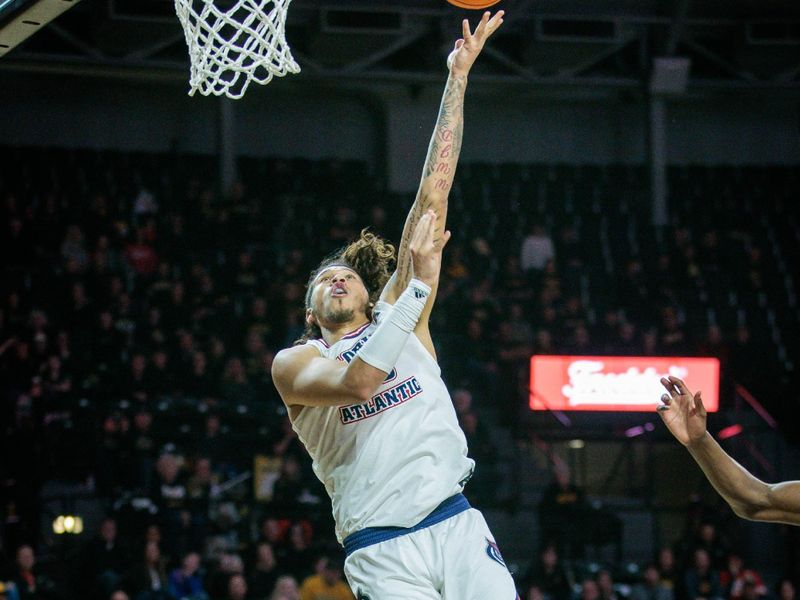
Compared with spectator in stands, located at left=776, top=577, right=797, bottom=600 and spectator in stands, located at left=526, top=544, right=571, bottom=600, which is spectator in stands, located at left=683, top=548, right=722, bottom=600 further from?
spectator in stands, located at left=526, top=544, right=571, bottom=600

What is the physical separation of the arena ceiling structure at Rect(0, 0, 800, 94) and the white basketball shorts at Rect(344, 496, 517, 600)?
1204 cm

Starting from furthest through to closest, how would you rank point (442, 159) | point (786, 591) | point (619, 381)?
point (619, 381)
point (786, 591)
point (442, 159)

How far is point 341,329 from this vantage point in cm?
491

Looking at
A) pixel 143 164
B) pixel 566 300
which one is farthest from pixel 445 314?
pixel 143 164

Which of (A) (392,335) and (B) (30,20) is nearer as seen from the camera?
(A) (392,335)

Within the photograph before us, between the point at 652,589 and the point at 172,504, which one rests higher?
the point at 172,504

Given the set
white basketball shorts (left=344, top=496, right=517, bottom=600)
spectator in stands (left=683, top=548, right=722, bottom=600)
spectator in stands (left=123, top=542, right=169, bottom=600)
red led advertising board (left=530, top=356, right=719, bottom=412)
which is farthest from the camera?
red led advertising board (left=530, top=356, right=719, bottom=412)

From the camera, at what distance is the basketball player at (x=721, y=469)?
4.24m

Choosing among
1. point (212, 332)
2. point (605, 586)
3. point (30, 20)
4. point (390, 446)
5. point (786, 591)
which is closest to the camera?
point (30, 20)

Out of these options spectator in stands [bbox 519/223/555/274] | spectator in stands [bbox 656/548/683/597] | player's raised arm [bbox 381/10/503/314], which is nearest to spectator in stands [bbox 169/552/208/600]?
spectator in stands [bbox 656/548/683/597]

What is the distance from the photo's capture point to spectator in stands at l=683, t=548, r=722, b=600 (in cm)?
1153

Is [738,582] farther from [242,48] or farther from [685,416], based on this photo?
[242,48]

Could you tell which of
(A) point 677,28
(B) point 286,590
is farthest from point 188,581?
(A) point 677,28

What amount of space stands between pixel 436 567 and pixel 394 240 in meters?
11.4
